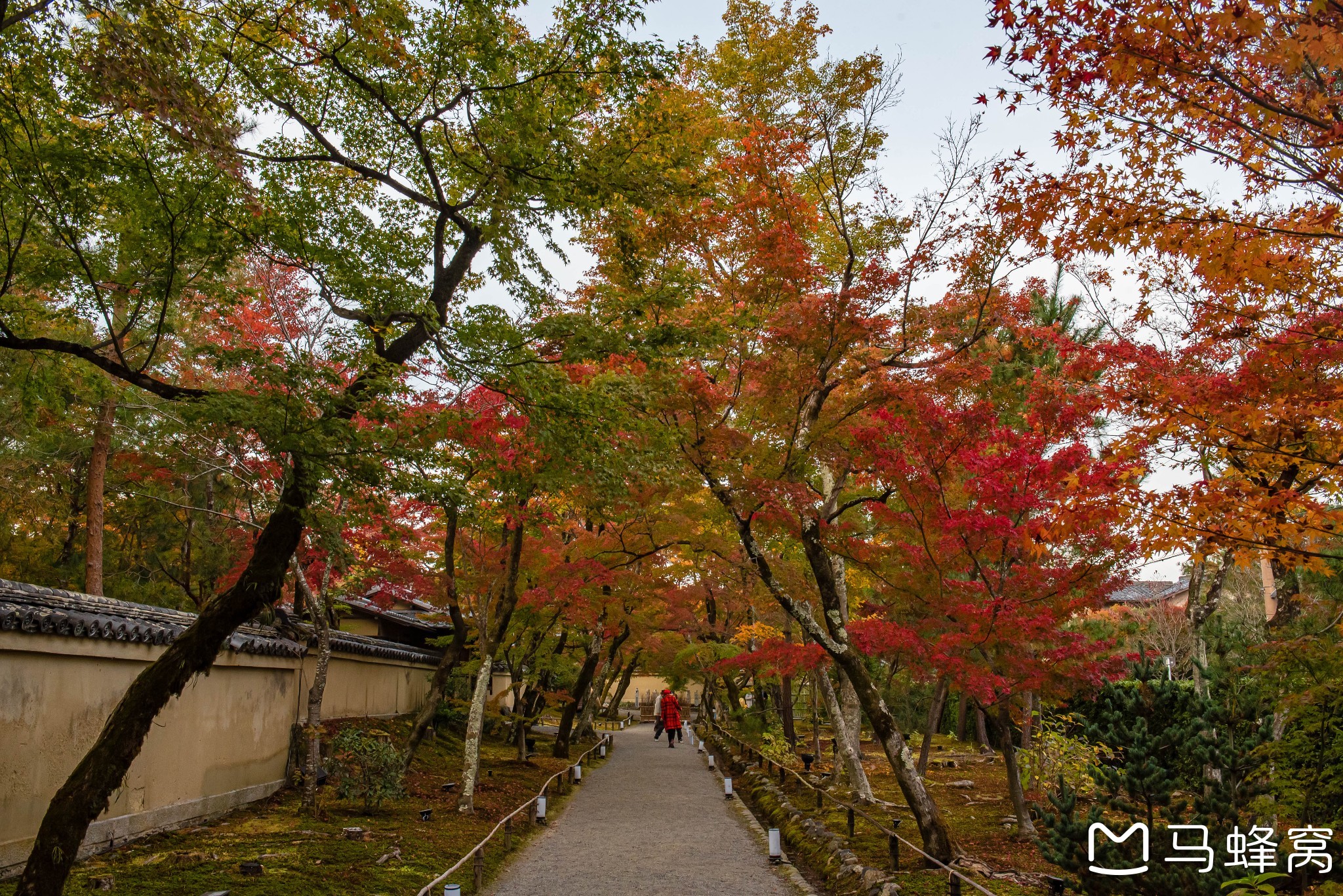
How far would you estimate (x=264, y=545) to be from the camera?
7.82 metres

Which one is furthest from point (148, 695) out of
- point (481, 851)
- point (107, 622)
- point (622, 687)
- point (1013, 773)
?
point (622, 687)

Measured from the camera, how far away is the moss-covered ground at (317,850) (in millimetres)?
7816

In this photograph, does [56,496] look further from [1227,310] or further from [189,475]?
[1227,310]

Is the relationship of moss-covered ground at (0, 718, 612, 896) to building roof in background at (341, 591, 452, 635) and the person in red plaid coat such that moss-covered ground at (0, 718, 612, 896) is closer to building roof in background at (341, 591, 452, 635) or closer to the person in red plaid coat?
building roof in background at (341, 591, 452, 635)

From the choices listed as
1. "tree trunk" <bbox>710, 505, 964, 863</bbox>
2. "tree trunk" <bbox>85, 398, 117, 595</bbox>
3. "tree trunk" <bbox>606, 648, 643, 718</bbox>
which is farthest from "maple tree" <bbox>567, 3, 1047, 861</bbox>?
"tree trunk" <bbox>606, 648, 643, 718</bbox>

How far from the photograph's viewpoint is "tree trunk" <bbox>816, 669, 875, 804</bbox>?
495 inches

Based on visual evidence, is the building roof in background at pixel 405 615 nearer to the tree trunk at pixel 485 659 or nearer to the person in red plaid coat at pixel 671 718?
the person in red plaid coat at pixel 671 718

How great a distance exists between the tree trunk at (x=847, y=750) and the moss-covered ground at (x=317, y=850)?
500cm

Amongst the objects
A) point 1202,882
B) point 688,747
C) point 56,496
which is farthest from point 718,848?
point 688,747

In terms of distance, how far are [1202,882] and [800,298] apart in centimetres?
A: 700

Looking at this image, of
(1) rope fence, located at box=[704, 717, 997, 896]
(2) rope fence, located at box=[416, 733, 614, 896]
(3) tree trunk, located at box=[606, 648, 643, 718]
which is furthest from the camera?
(3) tree trunk, located at box=[606, 648, 643, 718]

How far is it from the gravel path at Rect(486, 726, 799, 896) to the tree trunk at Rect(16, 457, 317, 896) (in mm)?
3863

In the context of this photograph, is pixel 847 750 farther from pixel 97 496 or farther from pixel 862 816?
pixel 97 496

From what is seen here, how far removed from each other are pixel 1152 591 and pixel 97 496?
40404 millimetres
